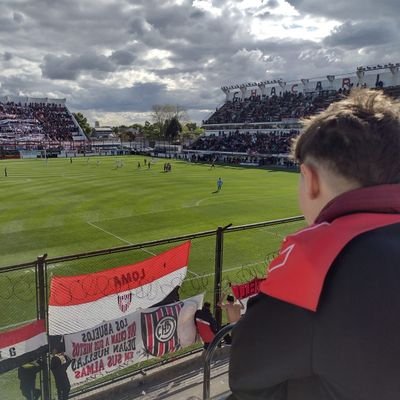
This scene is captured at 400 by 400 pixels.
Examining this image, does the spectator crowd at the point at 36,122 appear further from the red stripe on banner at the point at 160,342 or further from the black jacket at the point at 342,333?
the black jacket at the point at 342,333

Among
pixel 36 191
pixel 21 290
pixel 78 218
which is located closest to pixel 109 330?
pixel 21 290

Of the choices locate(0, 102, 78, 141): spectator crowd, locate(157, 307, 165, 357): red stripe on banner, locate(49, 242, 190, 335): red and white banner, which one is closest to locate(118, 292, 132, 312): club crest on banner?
locate(49, 242, 190, 335): red and white banner

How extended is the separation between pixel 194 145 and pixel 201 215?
66.2 metres

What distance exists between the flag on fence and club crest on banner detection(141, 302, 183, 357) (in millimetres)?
1514

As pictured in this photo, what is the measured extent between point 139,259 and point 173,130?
10917cm

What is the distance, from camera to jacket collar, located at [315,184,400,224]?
1229 millimetres

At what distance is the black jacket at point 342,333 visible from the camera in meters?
1.08

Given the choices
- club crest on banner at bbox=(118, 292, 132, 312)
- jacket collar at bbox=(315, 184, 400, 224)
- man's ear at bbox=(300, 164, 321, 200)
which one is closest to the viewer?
jacket collar at bbox=(315, 184, 400, 224)

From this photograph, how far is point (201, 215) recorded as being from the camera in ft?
72.7

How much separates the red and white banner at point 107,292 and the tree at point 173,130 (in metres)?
115

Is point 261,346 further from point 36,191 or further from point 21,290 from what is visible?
point 36,191

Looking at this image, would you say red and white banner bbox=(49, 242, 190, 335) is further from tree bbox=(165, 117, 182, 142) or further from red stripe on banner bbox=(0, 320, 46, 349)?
tree bbox=(165, 117, 182, 142)

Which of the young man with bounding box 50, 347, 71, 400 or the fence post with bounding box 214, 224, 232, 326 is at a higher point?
the fence post with bounding box 214, 224, 232, 326

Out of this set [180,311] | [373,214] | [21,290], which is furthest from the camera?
[21,290]
